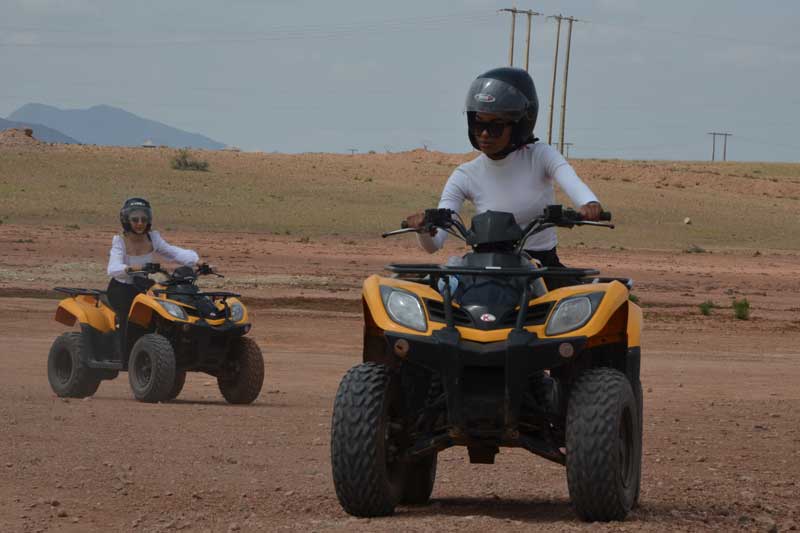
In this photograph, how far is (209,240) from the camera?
4328 centimetres

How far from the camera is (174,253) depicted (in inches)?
535

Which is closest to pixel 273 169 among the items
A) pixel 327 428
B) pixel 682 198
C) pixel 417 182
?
pixel 417 182

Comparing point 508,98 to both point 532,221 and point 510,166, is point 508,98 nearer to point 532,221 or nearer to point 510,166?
point 510,166

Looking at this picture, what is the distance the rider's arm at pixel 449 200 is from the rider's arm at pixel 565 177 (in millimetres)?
419

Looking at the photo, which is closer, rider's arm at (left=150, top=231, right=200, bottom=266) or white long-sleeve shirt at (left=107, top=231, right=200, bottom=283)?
white long-sleeve shirt at (left=107, top=231, right=200, bottom=283)

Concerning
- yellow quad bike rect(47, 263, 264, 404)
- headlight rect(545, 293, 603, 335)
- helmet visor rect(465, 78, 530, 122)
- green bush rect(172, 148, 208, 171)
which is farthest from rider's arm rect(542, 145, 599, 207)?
green bush rect(172, 148, 208, 171)

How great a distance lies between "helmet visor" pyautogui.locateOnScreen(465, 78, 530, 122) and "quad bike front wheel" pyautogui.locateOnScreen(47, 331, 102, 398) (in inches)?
288

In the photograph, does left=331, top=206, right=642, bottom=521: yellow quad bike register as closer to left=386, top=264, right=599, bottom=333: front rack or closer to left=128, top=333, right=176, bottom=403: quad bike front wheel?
left=386, top=264, right=599, bottom=333: front rack

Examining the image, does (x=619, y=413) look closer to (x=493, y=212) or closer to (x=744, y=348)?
(x=493, y=212)

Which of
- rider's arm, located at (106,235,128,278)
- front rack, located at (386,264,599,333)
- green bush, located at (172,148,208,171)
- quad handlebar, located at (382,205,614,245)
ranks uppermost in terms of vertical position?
quad handlebar, located at (382,205,614,245)

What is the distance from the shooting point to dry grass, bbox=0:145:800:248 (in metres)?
51.4

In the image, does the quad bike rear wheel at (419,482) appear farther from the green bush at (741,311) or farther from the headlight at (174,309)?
the green bush at (741,311)

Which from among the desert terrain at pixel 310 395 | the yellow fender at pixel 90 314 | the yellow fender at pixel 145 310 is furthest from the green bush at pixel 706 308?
the yellow fender at pixel 145 310

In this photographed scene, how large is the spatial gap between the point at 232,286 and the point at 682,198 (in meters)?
42.4
